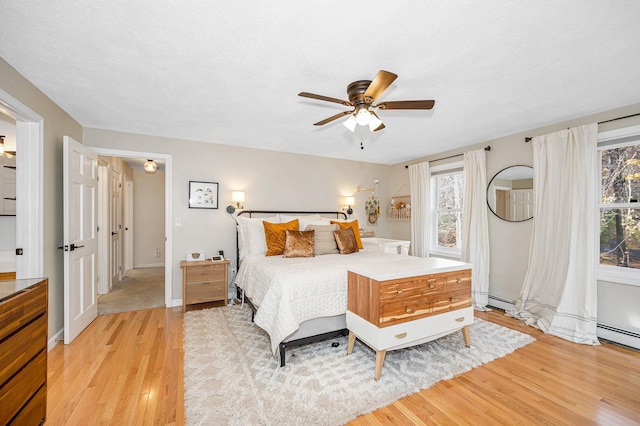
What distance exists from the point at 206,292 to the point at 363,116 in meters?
3.06

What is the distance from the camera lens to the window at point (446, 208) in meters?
4.61

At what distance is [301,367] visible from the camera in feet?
7.63

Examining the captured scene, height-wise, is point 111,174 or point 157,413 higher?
point 111,174

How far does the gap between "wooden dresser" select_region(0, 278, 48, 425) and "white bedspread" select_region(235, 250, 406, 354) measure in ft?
4.54

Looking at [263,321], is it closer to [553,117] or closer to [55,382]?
[55,382]

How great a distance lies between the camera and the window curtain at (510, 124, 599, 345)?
115 inches

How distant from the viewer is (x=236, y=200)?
4137 millimetres

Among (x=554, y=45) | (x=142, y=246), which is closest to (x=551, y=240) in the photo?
(x=554, y=45)

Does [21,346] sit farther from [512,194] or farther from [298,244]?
[512,194]

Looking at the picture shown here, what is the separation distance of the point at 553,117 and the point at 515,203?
1129mm

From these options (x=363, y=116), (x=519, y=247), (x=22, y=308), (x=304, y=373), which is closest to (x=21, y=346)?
(x=22, y=308)

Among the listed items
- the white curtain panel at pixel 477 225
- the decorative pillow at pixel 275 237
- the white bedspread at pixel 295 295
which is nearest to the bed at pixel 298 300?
the white bedspread at pixel 295 295

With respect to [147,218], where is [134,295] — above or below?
below

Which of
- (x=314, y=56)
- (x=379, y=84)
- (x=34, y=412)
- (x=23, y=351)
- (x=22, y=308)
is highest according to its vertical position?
(x=314, y=56)
